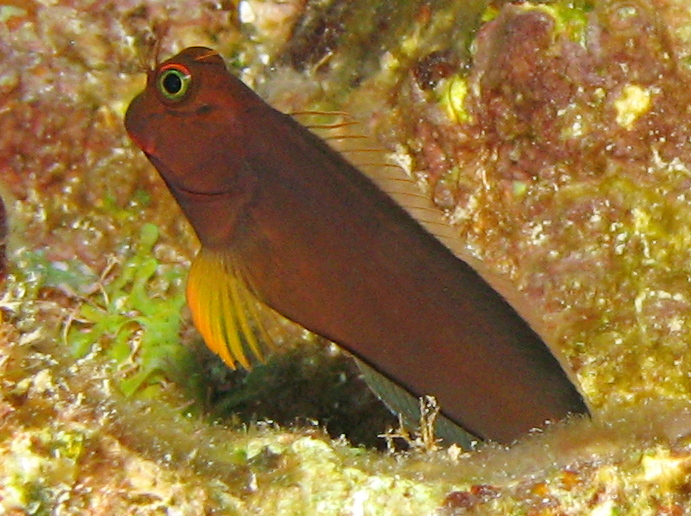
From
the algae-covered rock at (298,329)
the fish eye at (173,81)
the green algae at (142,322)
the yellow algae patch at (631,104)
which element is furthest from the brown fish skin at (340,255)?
the green algae at (142,322)

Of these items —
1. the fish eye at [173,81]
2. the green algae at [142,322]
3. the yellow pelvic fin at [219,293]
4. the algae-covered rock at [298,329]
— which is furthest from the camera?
the green algae at [142,322]

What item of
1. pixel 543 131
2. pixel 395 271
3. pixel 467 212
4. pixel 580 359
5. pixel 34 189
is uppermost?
pixel 34 189

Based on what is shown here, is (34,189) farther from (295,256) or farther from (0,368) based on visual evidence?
(0,368)

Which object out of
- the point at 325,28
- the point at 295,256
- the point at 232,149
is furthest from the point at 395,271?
the point at 325,28

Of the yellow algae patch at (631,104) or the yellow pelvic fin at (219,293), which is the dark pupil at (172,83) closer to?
the yellow pelvic fin at (219,293)

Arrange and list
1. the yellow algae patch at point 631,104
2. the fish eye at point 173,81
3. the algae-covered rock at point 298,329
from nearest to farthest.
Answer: the algae-covered rock at point 298,329, the fish eye at point 173,81, the yellow algae patch at point 631,104

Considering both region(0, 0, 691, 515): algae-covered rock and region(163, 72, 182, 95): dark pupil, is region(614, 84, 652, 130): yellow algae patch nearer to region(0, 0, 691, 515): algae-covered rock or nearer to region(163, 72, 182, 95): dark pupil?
region(0, 0, 691, 515): algae-covered rock

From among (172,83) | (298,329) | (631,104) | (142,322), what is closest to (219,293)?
(172,83)

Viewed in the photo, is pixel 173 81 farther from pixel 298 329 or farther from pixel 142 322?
pixel 142 322
